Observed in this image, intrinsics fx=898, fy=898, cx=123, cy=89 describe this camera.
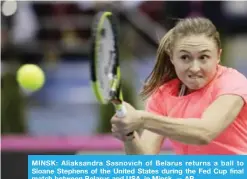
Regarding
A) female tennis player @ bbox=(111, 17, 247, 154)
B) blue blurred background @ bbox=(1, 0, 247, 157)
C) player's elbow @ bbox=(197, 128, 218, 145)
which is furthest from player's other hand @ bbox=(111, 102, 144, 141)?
blue blurred background @ bbox=(1, 0, 247, 157)

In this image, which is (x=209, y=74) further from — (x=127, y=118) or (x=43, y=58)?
(x=43, y=58)

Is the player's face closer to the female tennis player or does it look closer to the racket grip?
the female tennis player

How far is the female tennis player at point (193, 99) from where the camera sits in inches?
77.7

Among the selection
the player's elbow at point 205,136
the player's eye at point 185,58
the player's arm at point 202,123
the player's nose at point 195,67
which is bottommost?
the player's elbow at point 205,136

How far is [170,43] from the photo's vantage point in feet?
6.92

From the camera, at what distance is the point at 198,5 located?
13.3 feet

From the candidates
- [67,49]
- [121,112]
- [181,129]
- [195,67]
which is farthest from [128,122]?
[67,49]

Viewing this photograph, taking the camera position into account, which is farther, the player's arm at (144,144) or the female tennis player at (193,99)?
the player's arm at (144,144)

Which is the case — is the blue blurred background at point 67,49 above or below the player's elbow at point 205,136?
above

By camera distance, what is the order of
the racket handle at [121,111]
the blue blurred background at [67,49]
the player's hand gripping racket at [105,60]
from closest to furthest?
the racket handle at [121,111] < the player's hand gripping racket at [105,60] < the blue blurred background at [67,49]

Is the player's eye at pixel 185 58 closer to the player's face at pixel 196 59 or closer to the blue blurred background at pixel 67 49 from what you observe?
the player's face at pixel 196 59

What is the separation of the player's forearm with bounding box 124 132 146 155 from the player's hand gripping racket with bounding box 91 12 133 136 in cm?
11

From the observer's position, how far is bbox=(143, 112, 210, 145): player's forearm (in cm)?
194

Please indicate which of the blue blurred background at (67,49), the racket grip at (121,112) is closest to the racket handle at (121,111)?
the racket grip at (121,112)
